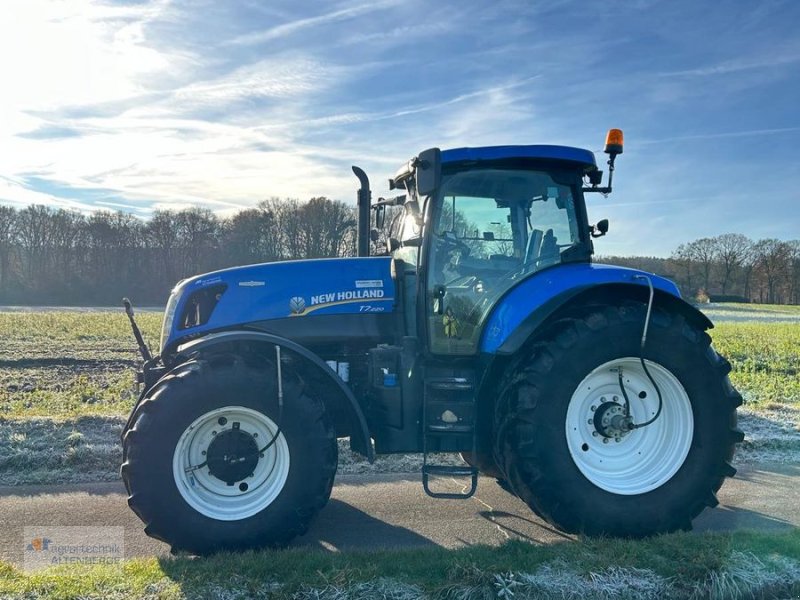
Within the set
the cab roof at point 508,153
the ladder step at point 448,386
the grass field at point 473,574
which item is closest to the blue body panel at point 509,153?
the cab roof at point 508,153

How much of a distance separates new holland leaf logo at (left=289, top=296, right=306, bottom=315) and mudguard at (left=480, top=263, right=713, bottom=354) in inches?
52.2

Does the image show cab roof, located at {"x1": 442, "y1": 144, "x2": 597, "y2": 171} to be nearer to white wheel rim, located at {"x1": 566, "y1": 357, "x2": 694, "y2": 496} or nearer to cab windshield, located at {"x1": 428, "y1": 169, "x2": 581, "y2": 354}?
cab windshield, located at {"x1": 428, "y1": 169, "x2": 581, "y2": 354}

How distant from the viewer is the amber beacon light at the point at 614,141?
452 centimetres

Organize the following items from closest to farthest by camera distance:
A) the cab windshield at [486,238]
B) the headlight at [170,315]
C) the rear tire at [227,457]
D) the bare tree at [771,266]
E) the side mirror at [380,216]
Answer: the rear tire at [227,457], the cab windshield at [486,238], the headlight at [170,315], the side mirror at [380,216], the bare tree at [771,266]

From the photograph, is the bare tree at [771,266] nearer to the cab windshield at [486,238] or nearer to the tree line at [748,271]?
the tree line at [748,271]

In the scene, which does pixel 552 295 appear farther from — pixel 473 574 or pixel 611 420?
pixel 473 574

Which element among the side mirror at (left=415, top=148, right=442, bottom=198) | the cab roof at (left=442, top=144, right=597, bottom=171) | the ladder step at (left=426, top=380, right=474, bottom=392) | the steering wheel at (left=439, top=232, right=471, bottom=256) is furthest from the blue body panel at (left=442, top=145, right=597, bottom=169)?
the ladder step at (left=426, top=380, right=474, bottom=392)

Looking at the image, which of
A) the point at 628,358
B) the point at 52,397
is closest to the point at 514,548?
the point at 628,358

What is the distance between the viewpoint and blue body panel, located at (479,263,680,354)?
166 inches

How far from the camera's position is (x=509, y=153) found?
4.39 m

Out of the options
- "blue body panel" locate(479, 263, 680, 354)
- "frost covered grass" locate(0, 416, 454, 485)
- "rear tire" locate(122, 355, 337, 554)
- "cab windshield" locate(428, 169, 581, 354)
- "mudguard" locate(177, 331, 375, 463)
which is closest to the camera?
"rear tire" locate(122, 355, 337, 554)

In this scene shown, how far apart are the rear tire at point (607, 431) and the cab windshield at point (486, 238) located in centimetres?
53

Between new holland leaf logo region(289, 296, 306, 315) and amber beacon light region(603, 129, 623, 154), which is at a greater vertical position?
amber beacon light region(603, 129, 623, 154)

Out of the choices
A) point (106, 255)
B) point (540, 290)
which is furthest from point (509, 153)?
Result: point (106, 255)
